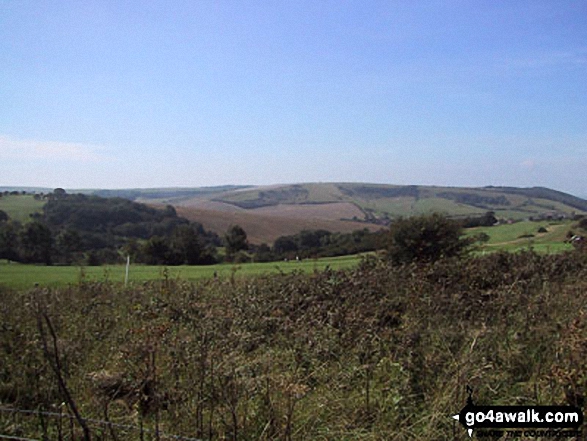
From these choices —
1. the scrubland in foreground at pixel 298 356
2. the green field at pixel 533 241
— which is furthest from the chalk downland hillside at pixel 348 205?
the scrubland in foreground at pixel 298 356

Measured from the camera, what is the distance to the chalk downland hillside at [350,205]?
69.2 metres

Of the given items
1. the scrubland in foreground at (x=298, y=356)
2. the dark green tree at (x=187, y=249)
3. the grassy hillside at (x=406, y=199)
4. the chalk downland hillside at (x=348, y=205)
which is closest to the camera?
the scrubland in foreground at (x=298, y=356)

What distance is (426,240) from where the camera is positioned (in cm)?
1260

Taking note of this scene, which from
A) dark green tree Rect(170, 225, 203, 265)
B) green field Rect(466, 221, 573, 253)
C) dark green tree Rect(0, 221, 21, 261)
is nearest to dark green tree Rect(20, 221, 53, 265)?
dark green tree Rect(0, 221, 21, 261)

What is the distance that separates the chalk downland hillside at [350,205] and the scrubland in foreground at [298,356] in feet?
166

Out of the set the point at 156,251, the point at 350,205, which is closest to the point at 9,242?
the point at 156,251

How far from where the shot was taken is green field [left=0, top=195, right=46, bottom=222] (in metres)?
44.9

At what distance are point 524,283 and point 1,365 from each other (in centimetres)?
827

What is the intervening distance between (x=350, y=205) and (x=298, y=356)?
92.7 m

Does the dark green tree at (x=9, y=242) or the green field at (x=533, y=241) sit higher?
the green field at (x=533, y=241)

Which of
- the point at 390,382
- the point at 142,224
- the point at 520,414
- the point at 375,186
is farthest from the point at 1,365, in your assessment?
the point at 375,186

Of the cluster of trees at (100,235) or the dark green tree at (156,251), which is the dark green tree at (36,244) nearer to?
the cluster of trees at (100,235)

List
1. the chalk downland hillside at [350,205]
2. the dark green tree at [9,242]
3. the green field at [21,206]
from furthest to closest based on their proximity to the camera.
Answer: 1. the chalk downland hillside at [350,205]
2. the green field at [21,206]
3. the dark green tree at [9,242]

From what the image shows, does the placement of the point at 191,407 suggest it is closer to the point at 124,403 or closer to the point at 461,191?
the point at 124,403
